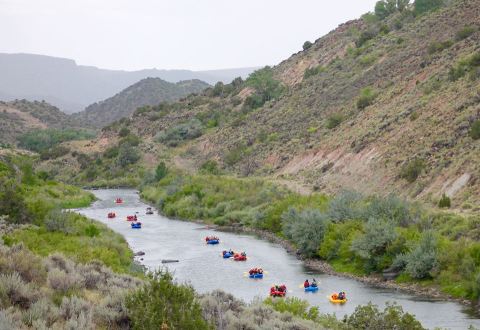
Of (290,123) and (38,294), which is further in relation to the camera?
(290,123)

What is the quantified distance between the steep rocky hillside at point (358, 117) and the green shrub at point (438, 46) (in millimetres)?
148

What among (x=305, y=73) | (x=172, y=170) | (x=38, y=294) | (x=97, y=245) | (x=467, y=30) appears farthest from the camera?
(x=305, y=73)

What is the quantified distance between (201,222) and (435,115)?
88.0 ft

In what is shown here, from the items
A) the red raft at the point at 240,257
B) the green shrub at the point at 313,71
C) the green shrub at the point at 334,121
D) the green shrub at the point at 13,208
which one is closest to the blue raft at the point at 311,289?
the red raft at the point at 240,257

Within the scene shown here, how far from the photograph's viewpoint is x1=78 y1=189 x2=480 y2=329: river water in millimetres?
34062

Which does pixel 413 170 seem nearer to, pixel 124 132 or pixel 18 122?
pixel 124 132

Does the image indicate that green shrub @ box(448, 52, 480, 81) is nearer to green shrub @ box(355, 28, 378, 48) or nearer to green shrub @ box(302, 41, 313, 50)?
green shrub @ box(355, 28, 378, 48)

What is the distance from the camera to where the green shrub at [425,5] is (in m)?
109

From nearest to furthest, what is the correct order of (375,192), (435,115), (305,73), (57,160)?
(375,192)
(435,115)
(305,73)
(57,160)

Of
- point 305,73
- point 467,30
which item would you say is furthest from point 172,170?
point 467,30

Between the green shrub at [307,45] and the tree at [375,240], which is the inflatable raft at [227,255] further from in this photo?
the green shrub at [307,45]

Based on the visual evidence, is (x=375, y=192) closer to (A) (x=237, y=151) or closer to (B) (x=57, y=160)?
(A) (x=237, y=151)

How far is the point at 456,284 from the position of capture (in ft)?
124

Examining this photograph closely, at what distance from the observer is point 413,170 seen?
5719 centimetres
